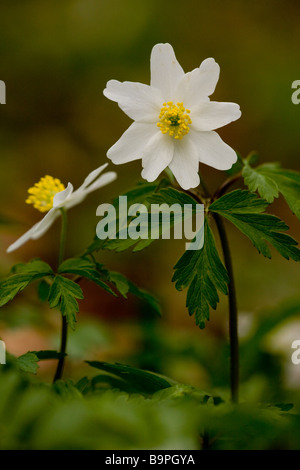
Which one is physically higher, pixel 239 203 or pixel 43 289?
pixel 239 203

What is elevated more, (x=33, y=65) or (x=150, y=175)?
(x=33, y=65)

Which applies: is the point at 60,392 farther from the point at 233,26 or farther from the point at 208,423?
the point at 233,26

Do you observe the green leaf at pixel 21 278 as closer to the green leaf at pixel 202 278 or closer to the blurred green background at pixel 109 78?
the green leaf at pixel 202 278

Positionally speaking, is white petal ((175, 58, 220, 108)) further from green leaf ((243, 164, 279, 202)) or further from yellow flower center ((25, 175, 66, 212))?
yellow flower center ((25, 175, 66, 212))

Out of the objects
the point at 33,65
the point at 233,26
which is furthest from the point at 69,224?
the point at 233,26

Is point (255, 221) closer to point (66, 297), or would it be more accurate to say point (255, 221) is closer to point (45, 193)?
point (66, 297)

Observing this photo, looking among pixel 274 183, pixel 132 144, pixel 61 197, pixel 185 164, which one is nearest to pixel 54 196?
pixel 61 197
